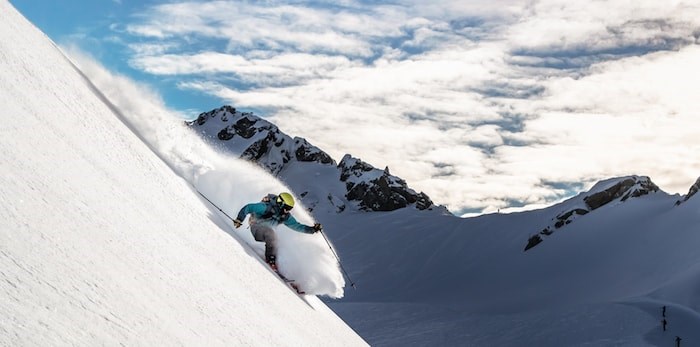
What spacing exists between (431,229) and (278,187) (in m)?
83.9

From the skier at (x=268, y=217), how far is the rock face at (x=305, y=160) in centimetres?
11095

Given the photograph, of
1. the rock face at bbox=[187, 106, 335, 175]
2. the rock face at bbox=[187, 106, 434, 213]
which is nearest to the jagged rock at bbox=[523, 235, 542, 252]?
the rock face at bbox=[187, 106, 434, 213]

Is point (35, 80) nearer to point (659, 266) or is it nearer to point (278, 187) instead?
point (278, 187)

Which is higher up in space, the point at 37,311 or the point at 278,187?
the point at 278,187

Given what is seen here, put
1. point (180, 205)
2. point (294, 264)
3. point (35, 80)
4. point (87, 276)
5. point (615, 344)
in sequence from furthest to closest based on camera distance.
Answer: point (615, 344) < point (294, 264) < point (180, 205) < point (35, 80) < point (87, 276)

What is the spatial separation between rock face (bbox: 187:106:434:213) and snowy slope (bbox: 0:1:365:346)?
371 feet

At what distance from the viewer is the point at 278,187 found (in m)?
11.6

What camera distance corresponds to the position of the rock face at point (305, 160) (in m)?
130

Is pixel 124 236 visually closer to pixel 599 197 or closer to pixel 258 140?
pixel 599 197

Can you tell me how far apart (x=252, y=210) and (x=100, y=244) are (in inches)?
210

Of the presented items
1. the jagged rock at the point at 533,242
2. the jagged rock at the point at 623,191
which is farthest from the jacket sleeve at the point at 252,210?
the jagged rock at the point at 623,191

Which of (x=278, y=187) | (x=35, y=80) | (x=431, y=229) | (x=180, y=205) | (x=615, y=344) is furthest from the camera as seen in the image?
(x=431, y=229)

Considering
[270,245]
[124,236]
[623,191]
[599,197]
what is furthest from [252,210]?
[623,191]

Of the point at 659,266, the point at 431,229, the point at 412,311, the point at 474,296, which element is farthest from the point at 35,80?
the point at 431,229
